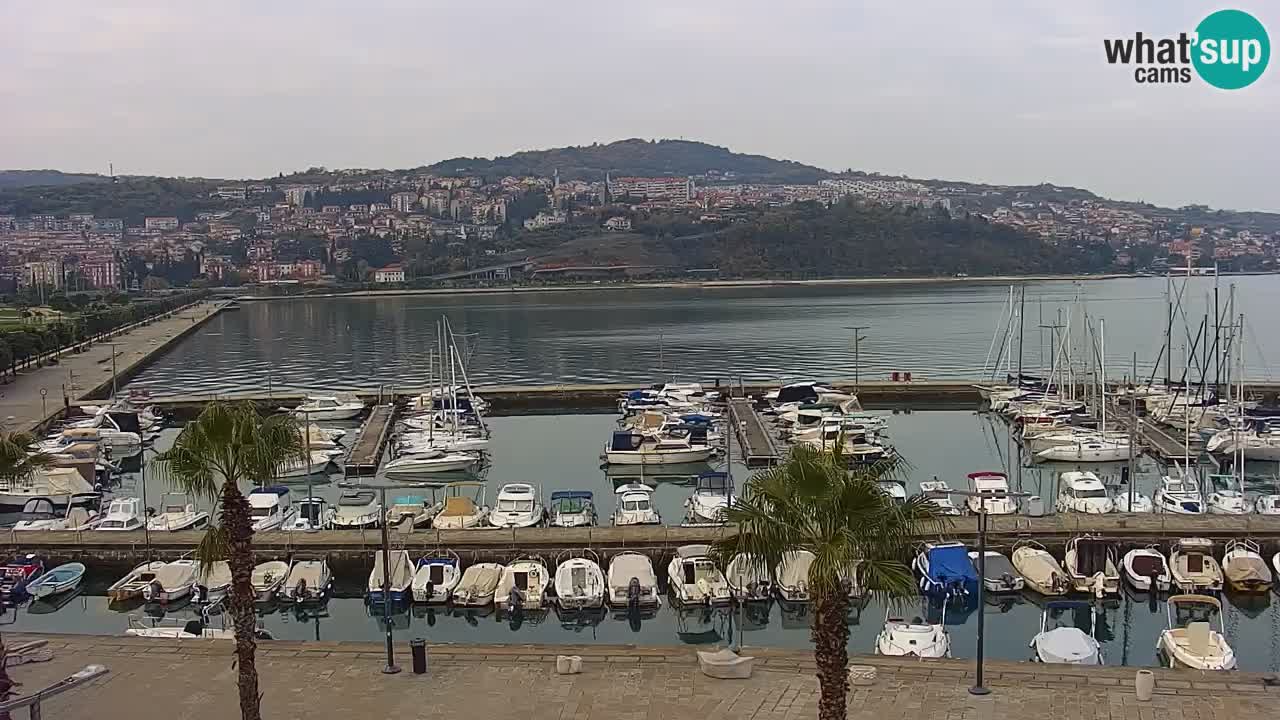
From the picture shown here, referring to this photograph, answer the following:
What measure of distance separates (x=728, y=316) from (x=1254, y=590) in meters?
77.4

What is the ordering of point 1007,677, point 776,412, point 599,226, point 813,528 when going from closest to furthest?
point 813,528
point 1007,677
point 776,412
point 599,226

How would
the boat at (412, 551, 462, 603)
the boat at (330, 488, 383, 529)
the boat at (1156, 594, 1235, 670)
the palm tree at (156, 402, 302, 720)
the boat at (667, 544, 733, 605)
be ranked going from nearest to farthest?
1. the palm tree at (156, 402, 302, 720)
2. the boat at (1156, 594, 1235, 670)
3. the boat at (667, 544, 733, 605)
4. the boat at (412, 551, 462, 603)
5. the boat at (330, 488, 383, 529)

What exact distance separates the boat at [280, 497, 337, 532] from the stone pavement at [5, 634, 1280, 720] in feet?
27.2

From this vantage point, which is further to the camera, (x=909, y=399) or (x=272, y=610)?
(x=909, y=399)

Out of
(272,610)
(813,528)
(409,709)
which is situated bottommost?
(272,610)

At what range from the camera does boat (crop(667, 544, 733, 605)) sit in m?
16.5

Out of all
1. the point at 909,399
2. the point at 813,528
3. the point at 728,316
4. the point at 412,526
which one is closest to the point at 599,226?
the point at 728,316

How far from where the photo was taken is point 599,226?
7820 inches

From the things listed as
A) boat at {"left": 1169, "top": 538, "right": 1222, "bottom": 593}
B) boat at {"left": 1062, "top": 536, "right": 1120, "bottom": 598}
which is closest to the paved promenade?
boat at {"left": 1062, "top": 536, "right": 1120, "bottom": 598}

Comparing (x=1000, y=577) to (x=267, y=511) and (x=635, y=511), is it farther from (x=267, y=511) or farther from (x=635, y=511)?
(x=267, y=511)

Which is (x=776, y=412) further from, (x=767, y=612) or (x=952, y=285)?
(x=952, y=285)

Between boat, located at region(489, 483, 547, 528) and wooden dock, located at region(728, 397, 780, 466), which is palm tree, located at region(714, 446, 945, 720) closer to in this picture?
boat, located at region(489, 483, 547, 528)

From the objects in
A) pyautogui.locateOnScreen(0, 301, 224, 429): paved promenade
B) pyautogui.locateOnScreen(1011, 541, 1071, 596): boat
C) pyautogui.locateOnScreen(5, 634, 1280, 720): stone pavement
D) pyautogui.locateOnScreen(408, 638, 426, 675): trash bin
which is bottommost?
pyautogui.locateOnScreen(1011, 541, 1071, 596): boat

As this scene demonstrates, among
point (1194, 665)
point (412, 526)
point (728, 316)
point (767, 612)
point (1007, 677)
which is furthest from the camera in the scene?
point (728, 316)
